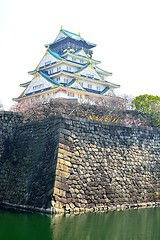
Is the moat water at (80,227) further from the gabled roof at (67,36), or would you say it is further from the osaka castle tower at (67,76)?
the gabled roof at (67,36)

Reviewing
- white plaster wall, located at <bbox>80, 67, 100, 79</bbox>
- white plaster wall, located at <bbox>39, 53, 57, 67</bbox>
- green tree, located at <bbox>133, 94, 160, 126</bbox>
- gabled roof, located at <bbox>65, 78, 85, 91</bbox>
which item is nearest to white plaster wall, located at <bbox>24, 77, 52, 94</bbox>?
gabled roof, located at <bbox>65, 78, 85, 91</bbox>

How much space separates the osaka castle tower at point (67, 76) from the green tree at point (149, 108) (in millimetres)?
11553

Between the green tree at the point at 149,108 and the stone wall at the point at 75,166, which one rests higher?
the green tree at the point at 149,108

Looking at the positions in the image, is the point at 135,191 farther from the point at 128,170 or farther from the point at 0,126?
the point at 0,126

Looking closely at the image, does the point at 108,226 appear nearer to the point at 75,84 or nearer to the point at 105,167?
the point at 105,167

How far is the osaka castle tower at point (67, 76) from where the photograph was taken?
28.9 metres

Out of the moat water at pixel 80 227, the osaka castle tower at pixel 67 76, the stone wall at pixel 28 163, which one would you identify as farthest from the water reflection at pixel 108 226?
the osaka castle tower at pixel 67 76

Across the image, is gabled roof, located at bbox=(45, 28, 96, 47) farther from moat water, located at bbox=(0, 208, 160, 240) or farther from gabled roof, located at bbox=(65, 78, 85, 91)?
moat water, located at bbox=(0, 208, 160, 240)

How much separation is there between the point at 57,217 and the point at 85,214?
106 cm

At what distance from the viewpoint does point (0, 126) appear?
11.9 meters

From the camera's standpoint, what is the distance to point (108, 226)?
871 cm

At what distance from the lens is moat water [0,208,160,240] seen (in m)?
7.56

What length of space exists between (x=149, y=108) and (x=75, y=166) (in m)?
7.15

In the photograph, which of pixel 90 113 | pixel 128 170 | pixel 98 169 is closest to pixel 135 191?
pixel 128 170
